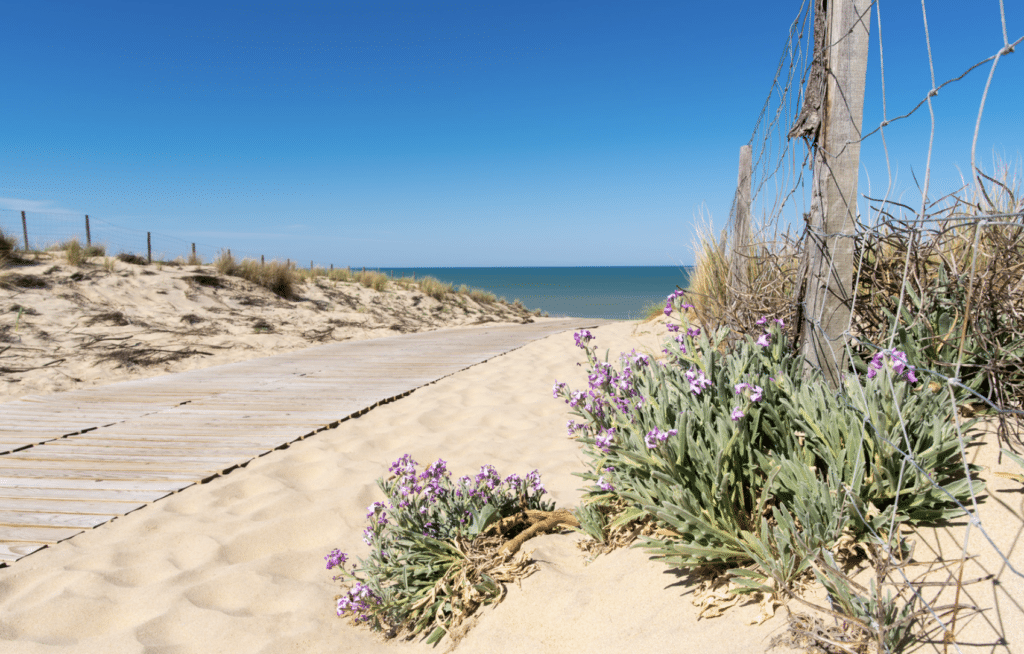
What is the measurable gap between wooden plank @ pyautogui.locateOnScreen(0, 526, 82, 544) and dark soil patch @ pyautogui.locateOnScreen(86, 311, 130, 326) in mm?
6772

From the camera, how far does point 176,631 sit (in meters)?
1.81

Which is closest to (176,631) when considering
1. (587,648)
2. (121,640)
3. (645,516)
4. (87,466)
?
(121,640)

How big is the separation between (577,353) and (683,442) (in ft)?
16.3

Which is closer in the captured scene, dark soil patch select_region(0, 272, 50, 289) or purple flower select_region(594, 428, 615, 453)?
purple flower select_region(594, 428, 615, 453)

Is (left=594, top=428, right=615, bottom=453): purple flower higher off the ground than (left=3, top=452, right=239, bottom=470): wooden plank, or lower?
higher

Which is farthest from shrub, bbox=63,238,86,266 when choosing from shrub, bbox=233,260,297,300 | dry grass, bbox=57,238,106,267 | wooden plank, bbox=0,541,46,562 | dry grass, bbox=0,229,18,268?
wooden plank, bbox=0,541,46,562

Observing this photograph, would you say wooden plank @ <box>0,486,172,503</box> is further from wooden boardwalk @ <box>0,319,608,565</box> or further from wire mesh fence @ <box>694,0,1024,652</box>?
wire mesh fence @ <box>694,0,1024,652</box>

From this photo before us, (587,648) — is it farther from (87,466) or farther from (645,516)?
(87,466)

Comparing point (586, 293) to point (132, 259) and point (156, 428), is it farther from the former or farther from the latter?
point (156, 428)

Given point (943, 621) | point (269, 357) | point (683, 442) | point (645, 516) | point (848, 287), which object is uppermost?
point (848, 287)

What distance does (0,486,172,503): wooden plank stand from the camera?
9.25ft

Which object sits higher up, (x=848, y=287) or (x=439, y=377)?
(x=848, y=287)

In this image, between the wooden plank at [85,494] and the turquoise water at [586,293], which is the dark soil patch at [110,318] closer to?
the wooden plank at [85,494]

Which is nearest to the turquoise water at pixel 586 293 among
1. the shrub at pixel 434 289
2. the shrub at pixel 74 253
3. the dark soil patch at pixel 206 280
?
the shrub at pixel 434 289
